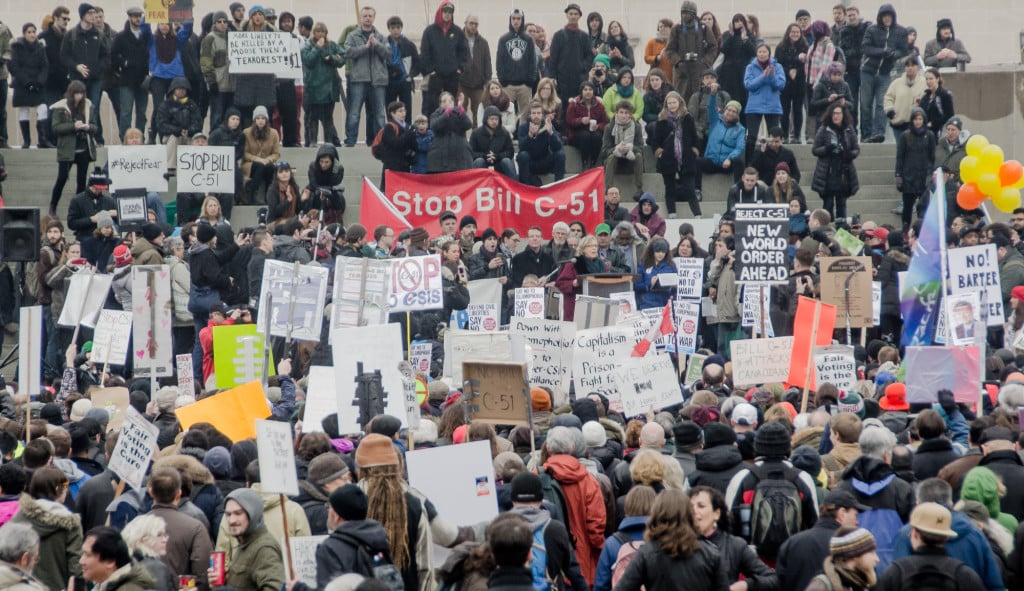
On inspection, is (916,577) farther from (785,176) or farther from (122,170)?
(122,170)

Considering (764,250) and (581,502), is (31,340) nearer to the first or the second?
(581,502)

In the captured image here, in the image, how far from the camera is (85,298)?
55.6ft

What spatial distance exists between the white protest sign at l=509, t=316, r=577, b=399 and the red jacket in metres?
3.96

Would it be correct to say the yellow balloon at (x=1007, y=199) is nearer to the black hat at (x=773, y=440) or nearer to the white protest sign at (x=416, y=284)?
the white protest sign at (x=416, y=284)

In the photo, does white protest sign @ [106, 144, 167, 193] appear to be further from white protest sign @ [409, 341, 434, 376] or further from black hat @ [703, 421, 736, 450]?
black hat @ [703, 421, 736, 450]

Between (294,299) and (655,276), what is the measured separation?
205 inches

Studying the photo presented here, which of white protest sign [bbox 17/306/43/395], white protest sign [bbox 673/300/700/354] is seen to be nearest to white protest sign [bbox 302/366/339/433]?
white protest sign [bbox 17/306/43/395]

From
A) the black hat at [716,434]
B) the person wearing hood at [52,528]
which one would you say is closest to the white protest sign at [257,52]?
the person wearing hood at [52,528]

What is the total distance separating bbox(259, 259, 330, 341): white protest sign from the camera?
1470 centimetres

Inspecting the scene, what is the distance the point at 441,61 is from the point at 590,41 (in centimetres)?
220

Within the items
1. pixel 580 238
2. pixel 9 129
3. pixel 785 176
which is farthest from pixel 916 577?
pixel 9 129

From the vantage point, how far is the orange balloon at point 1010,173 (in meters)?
19.4

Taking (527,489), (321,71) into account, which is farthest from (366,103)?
(527,489)

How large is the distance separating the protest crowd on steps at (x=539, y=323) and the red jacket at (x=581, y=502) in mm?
17
